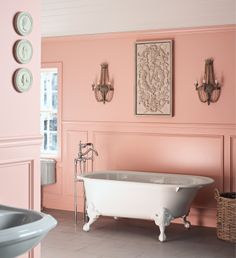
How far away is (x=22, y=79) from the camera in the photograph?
3.29 metres

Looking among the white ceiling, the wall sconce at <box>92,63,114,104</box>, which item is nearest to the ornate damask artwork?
the white ceiling

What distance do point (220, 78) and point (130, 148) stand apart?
1.43 meters

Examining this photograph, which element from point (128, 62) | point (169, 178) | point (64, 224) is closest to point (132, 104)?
point (128, 62)

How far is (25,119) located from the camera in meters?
3.36

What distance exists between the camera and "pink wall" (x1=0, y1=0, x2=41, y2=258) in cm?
315

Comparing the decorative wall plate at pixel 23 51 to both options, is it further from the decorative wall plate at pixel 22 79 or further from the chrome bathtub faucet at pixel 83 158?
the chrome bathtub faucet at pixel 83 158

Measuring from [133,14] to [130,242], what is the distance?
2489 mm

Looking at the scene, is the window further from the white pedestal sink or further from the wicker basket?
the white pedestal sink

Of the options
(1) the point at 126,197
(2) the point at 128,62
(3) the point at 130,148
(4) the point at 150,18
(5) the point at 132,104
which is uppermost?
(4) the point at 150,18

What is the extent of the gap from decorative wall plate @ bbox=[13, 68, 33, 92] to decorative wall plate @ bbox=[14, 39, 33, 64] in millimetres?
68

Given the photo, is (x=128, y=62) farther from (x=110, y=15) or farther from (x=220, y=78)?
(x=220, y=78)

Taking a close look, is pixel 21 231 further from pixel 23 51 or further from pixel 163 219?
pixel 163 219

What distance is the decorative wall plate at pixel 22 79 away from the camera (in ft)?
10.6

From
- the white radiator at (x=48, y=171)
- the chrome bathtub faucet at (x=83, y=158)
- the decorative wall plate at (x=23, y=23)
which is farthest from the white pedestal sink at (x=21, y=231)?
the white radiator at (x=48, y=171)
